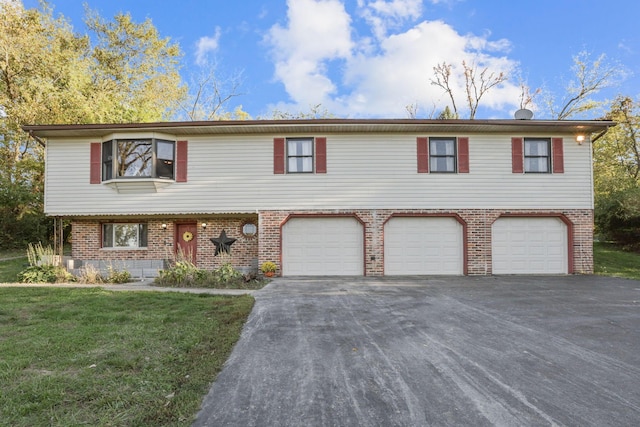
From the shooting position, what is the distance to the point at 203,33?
772 inches

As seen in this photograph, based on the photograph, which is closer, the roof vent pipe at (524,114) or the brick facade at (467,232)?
the brick facade at (467,232)

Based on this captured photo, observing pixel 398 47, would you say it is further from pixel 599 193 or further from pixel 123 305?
pixel 123 305

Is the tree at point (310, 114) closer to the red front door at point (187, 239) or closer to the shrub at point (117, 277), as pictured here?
the red front door at point (187, 239)

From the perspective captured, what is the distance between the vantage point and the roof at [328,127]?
10516 mm

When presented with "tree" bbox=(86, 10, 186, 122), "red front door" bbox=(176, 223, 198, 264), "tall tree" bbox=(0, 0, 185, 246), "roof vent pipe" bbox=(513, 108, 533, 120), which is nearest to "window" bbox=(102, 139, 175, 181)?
"red front door" bbox=(176, 223, 198, 264)

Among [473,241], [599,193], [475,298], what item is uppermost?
[599,193]

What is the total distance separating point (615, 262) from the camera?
13359 millimetres

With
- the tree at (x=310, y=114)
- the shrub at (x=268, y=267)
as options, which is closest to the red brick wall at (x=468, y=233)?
the shrub at (x=268, y=267)

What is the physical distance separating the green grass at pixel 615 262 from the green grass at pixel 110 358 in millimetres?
12488

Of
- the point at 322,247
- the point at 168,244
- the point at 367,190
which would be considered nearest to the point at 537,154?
the point at 367,190

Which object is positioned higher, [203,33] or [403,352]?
[203,33]

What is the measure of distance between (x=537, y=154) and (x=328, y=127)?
7383 mm

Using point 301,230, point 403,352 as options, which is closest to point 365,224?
point 301,230

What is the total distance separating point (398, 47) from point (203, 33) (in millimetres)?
11741
